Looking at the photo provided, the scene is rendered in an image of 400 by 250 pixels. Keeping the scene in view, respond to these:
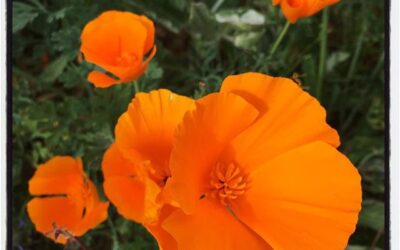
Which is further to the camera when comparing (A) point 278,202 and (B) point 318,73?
(B) point 318,73

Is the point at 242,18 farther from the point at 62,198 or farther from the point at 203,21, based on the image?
the point at 62,198

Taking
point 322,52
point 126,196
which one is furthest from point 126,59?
point 322,52

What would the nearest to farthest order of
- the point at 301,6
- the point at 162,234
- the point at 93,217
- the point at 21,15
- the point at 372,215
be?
the point at 162,234 → the point at 301,6 → the point at 93,217 → the point at 21,15 → the point at 372,215

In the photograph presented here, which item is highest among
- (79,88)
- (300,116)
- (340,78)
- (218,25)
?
(300,116)

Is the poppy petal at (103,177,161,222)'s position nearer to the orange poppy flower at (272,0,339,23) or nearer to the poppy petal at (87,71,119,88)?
the poppy petal at (87,71,119,88)

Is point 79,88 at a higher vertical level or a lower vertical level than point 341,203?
lower

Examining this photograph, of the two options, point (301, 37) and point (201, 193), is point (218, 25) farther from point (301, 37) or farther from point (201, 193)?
point (201, 193)

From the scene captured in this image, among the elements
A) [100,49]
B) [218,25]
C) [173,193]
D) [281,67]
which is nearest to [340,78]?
[281,67]
